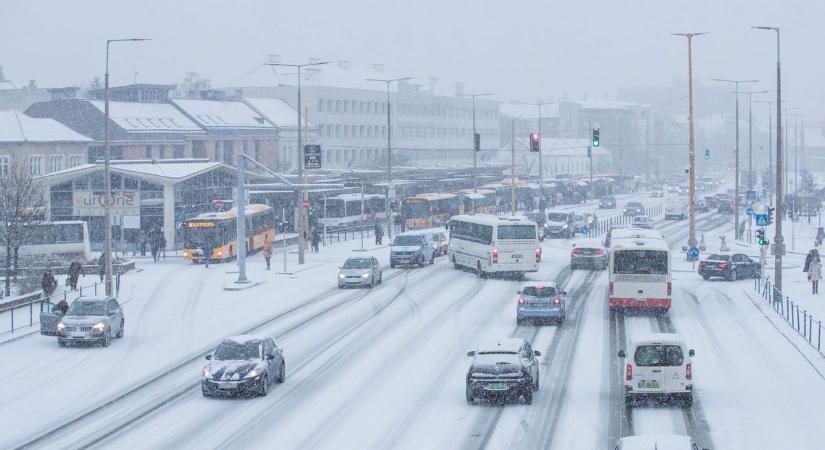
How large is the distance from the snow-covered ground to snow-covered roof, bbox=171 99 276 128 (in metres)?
55.3

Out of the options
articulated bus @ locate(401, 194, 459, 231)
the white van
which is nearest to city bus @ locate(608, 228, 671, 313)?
articulated bus @ locate(401, 194, 459, 231)

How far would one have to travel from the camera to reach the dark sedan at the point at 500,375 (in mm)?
26031

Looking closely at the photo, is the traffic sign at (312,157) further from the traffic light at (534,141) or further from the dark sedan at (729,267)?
the dark sedan at (729,267)

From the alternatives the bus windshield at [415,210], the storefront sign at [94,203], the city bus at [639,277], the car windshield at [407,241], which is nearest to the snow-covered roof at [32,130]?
the storefront sign at [94,203]

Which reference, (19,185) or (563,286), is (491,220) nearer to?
(563,286)

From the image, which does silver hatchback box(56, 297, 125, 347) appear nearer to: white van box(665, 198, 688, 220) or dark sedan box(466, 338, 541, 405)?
dark sedan box(466, 338, 541, 405)

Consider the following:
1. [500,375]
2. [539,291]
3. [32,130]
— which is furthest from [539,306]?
[32,130]

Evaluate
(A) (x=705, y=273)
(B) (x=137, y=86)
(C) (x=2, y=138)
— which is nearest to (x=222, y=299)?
(A) (x=705, y=273)

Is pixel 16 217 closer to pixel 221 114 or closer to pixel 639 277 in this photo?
pixel 639 277

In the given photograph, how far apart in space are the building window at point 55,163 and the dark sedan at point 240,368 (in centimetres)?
6059

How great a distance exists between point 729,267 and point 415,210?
3695 centimetres

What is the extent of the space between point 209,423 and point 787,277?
34675 mm

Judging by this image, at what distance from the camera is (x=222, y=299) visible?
47.1 m

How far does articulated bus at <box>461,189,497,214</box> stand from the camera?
97.5m
